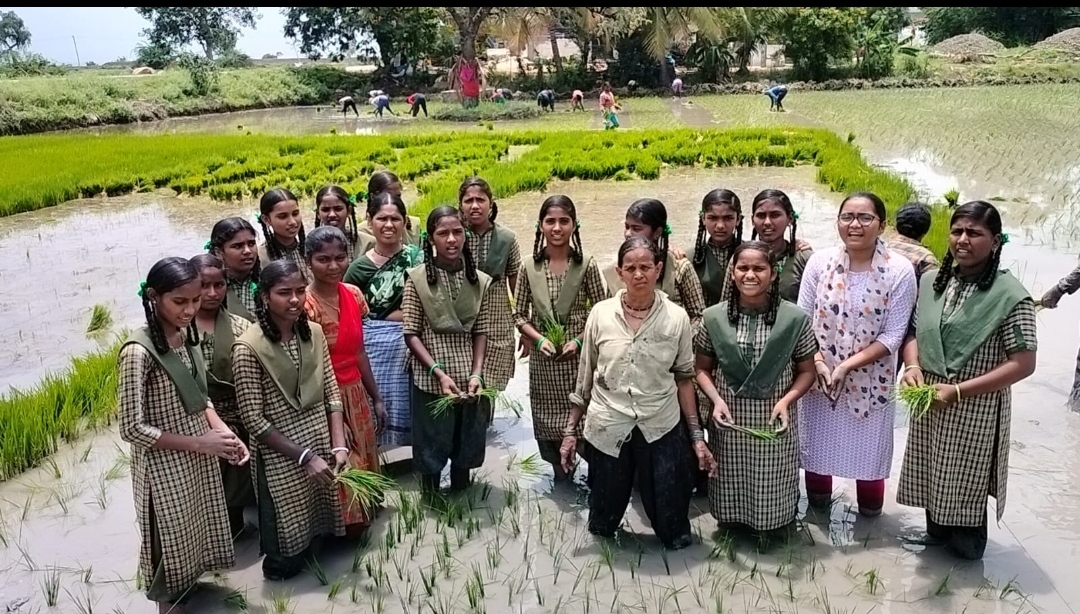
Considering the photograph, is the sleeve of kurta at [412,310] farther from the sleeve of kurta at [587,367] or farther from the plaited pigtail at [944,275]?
the plaited pigtail at [944,275]

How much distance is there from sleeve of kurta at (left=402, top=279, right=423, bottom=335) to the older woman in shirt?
0.78 metres

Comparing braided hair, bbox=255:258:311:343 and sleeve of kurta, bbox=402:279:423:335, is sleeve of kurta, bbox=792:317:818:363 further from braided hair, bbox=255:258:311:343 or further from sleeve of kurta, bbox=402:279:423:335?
braided hair, bbox=255:258:311:343

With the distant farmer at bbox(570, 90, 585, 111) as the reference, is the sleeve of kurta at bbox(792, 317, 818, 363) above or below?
below

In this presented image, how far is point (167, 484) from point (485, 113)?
68.4ft

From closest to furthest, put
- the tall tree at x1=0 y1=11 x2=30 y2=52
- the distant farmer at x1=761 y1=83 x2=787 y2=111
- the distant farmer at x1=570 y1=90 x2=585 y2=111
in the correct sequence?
1. the distant farmer at x1=761 y1=83 x2=787 y2=111
2. the distant farmer at x1=570 y1=90 x2=585 y2=111
3. the tall tree at x1=0 y1=11 x2=30 y2=52

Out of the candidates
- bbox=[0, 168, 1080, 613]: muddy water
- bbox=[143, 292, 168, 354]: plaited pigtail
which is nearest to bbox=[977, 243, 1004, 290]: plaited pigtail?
bbox=[0, 168, 1080, 613]: muddy water

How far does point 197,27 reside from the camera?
43.1 m

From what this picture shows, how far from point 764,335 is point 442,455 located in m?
1.45

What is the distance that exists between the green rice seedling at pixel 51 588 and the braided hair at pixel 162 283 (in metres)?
1.17

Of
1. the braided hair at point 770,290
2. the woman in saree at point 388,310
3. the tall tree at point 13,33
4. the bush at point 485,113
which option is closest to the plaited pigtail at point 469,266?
the woman in saree at point 388,310

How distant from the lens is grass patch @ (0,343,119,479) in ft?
14.0

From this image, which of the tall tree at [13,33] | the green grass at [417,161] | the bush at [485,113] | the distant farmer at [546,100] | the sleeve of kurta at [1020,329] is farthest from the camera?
the tall tree at [13,33]

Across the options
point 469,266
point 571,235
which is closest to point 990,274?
point 571,235

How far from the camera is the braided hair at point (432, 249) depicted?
137 inches
